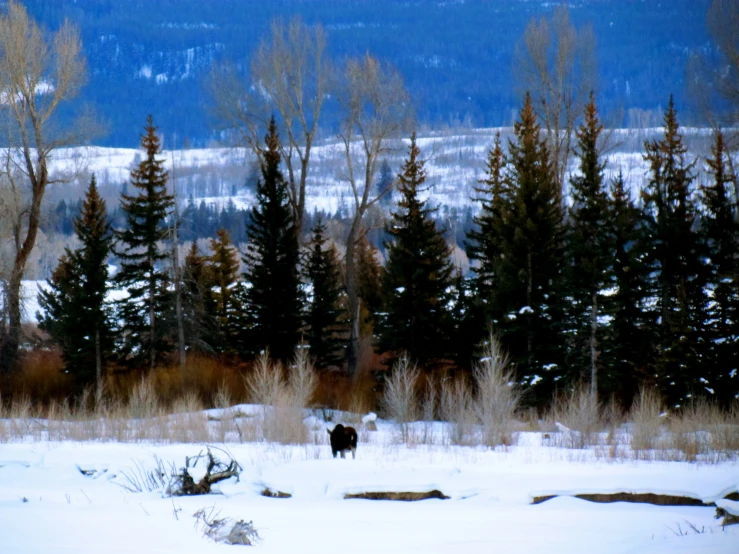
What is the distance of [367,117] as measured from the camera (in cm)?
3834

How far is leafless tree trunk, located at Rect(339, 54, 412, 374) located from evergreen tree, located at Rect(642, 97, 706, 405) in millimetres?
12678

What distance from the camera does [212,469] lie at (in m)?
13.2

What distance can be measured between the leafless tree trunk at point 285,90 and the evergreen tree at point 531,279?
11.1 meters

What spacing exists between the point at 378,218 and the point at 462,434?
25.2 metres

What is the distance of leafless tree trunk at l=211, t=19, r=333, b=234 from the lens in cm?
3891

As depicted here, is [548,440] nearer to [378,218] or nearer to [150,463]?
[150,463]

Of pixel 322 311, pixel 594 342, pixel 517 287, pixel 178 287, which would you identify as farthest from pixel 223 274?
pixel 594 342

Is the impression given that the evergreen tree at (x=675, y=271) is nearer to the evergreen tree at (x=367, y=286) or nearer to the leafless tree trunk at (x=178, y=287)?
the evergreen tree at (x=367, y=286)

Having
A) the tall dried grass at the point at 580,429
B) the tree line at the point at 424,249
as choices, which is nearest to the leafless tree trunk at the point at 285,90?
the tree line at the point at 424,249

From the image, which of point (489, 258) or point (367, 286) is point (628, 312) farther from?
point (367, 286)

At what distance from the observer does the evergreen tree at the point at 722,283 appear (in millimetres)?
30891

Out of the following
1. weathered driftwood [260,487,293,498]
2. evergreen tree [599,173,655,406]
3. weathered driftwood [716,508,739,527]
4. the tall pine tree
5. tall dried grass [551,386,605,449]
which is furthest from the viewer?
the tall pine tree

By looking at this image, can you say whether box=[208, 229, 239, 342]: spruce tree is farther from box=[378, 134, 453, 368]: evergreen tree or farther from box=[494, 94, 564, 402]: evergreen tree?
box=[494, 94, 564, 402]: evergreen tree

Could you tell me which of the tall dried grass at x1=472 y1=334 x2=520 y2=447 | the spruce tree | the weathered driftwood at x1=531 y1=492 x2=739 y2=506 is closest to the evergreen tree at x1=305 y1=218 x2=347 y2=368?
the spruce tree
